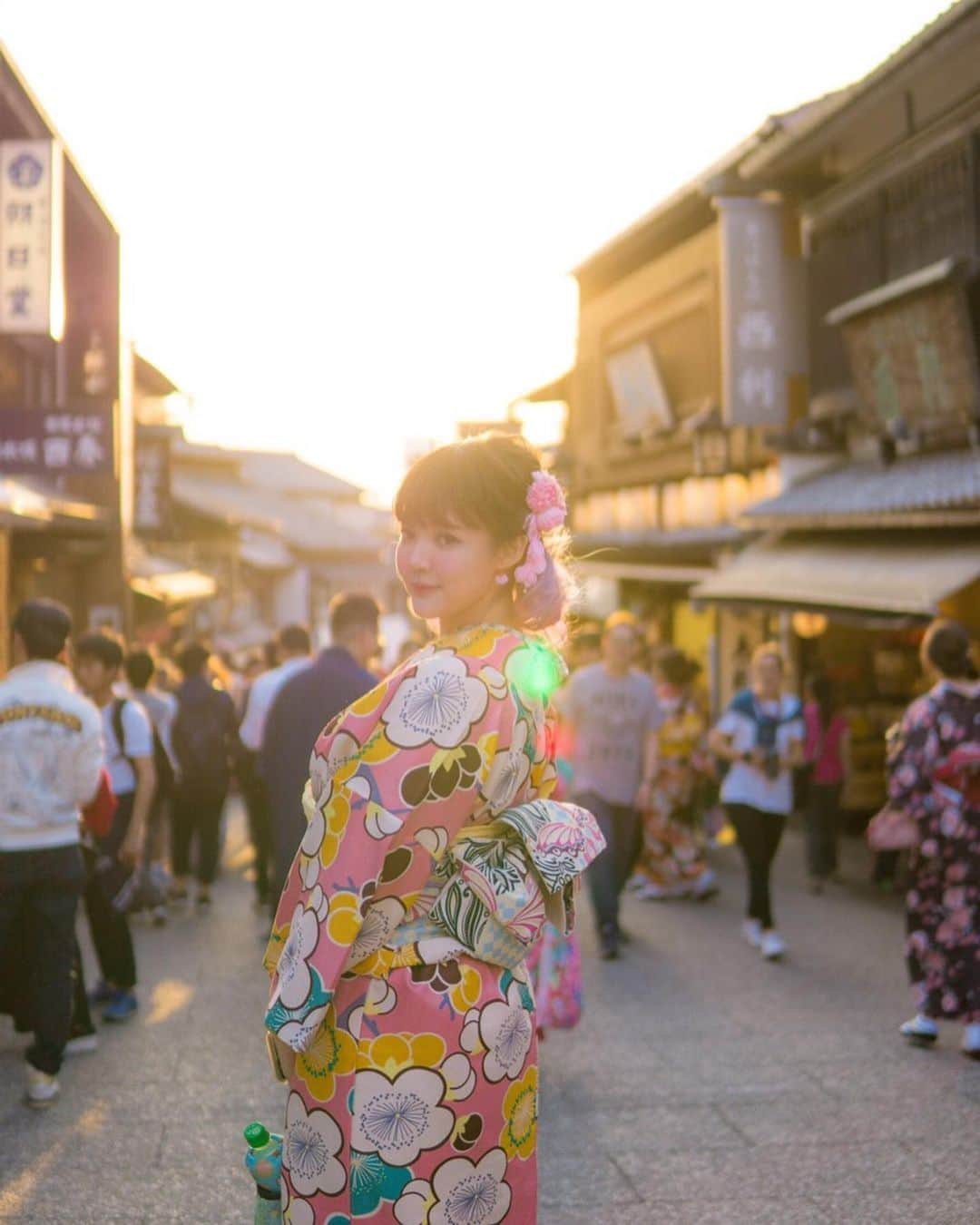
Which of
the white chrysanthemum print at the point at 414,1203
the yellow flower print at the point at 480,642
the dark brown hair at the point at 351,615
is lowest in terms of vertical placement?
the white chrysanthemum print at the point at 414,1203

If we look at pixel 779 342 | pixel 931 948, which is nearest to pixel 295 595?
Answer: pixel 779 342

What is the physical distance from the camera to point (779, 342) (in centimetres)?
1411

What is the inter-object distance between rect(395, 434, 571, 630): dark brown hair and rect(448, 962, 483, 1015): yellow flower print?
26.5 inches

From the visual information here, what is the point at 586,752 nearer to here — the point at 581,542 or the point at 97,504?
the point at 97,504

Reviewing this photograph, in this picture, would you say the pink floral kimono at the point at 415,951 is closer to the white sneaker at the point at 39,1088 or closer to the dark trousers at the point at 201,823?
the white sneaker at the point at 39,1088

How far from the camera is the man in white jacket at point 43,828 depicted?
205 inches

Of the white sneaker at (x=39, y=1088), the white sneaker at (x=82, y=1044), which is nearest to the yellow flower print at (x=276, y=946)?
the white sneaker at (x=39, y=1088)

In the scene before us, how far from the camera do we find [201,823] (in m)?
9.98

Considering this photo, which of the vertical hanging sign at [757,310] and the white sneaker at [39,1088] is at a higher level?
the vertical hanging sign at [757,310]

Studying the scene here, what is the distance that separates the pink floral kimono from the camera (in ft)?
7.66

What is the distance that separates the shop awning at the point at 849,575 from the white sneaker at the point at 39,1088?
6.26 m

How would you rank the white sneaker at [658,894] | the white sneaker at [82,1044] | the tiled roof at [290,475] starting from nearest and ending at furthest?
1. the white sneaker at [82,1044]
2. the white sneaker at [658,894]
3. the tiled roof at [290,475]

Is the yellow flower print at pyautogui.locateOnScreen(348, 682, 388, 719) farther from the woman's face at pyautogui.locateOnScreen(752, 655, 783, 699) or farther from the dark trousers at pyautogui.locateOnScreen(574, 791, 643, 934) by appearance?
the woman's face at pyautogui.locateOnScreen(752, 655, 783, 699)

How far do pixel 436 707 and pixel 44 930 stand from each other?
11.3 ft
